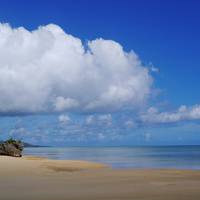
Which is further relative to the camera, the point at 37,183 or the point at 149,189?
the point at 37,183

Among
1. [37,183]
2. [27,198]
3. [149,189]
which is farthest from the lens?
→ [37,183]

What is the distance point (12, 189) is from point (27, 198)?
3.15 metres

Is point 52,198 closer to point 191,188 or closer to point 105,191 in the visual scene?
point 105,191

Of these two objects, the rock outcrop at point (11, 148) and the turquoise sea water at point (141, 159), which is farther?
the rock outcrop at point (11, 148)

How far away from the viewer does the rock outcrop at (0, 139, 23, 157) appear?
2446 inches

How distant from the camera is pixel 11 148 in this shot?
6250 centimetres

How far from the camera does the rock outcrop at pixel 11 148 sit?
6212 cm

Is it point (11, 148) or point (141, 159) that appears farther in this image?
point (141, 159)

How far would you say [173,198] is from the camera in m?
18.2

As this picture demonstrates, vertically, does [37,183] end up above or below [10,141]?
below

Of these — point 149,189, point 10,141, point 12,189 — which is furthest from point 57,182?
point 10,141

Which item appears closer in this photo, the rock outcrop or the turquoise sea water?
the turquoise sea water

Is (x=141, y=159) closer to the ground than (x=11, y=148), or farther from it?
closer to the ground

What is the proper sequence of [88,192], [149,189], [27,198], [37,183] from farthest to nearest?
[37,183], [149,189], [88,192], [27,198]
